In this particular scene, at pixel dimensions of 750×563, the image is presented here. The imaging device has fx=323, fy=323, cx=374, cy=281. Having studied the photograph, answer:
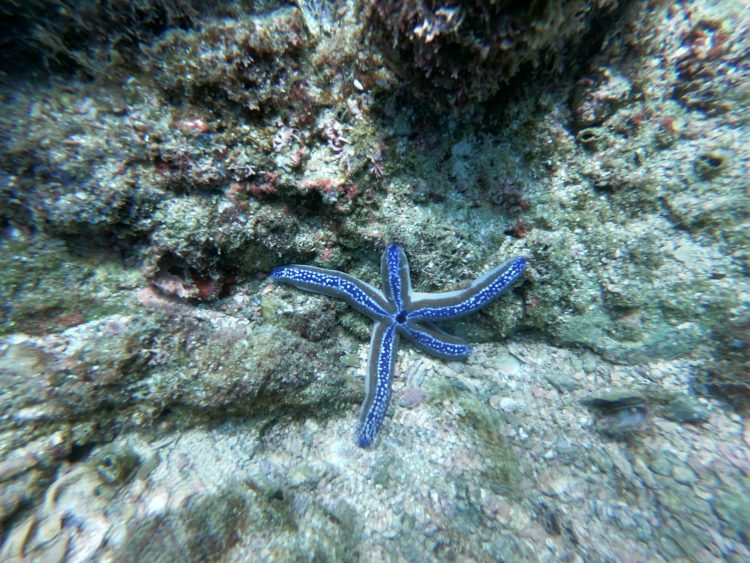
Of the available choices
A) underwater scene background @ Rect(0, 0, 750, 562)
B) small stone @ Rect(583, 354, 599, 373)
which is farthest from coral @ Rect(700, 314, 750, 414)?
small stone @ Rect(583, 354, 599, 373)

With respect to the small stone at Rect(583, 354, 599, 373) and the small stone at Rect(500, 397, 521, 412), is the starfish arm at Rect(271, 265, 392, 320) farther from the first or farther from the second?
the small stone at Rect(583, 354, 599, 373)

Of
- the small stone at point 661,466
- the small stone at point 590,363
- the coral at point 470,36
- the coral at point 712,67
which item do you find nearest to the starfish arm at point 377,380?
Answer: the small stone at point 590,363

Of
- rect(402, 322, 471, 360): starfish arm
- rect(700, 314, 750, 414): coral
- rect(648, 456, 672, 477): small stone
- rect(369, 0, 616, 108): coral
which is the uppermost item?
rect(369, 0, 616, 108): coral

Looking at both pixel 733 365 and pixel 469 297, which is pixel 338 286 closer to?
pixel 469 297

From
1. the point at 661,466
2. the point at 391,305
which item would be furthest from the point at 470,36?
the point at 661,466

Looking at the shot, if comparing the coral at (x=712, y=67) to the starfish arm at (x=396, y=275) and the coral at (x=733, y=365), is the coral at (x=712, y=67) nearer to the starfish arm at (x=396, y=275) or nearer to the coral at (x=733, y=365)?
the coral at (x=733, y=365)

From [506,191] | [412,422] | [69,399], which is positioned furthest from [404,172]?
[69,399]

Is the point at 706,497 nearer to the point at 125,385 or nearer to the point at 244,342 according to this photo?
the point at 244,342
